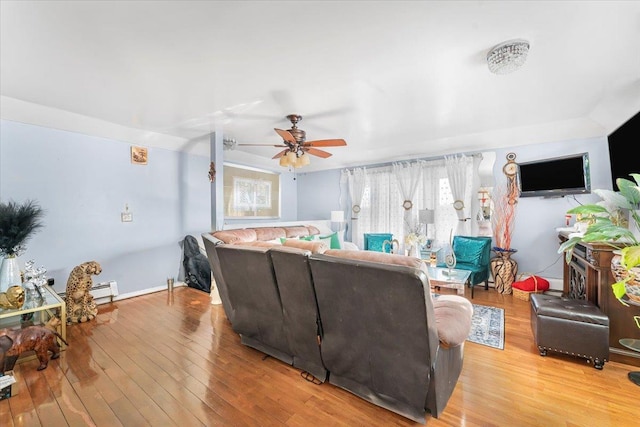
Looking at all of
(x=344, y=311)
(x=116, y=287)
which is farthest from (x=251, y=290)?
(x=116, y=287)

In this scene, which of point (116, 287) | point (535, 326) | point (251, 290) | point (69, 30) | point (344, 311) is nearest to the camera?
point (344, 311)

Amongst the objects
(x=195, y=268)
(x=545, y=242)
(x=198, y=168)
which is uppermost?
(x=198, y=168)

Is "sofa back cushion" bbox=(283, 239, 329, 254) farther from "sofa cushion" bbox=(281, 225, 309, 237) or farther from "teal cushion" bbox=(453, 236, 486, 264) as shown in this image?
"teal cushion" bbox=(453, 236, 486, 264)

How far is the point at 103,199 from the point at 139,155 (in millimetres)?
801

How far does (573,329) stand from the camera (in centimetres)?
200

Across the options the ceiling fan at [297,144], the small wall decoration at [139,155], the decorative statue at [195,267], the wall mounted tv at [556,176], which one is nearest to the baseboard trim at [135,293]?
the decorative statue at [195,267]

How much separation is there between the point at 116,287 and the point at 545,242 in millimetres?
6247

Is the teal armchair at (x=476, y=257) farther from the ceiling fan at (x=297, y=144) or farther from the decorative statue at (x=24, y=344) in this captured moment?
the decorative statue at (x=24, y=344)

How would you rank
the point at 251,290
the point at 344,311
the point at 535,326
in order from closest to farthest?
the point at 344,311 < the point at 251,290 < the point at 535,326

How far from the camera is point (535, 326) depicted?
2213 millimetres

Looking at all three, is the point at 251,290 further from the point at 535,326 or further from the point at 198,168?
the point at 198,168

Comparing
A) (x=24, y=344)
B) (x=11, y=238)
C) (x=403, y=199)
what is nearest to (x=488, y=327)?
(x=403, y=199)

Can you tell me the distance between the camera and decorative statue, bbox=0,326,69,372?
1.79m

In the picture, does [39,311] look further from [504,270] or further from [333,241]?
[504,270]
